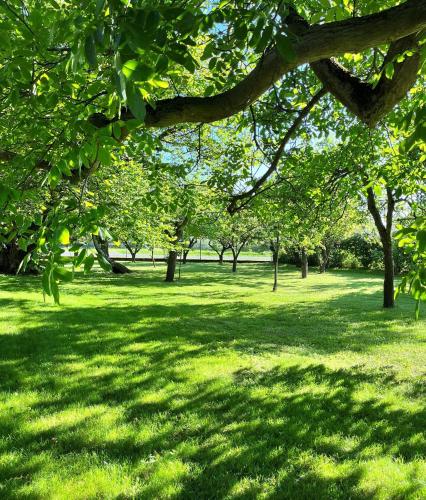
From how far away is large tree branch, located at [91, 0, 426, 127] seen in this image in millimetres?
2543

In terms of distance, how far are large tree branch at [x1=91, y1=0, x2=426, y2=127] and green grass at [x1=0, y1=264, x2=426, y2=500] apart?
3.03 meters

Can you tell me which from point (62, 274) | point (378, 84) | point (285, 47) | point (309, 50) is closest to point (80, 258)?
point (62, 274)

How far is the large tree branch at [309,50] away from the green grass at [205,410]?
119 inches

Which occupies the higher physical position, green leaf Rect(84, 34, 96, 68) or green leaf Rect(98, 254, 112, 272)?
green leaf Rect(84, 34, 96, 68)

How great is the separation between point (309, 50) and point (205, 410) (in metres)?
3.97

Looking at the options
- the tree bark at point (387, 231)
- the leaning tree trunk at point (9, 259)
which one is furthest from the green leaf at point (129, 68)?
the leaning tree trunk at point (9, 259)

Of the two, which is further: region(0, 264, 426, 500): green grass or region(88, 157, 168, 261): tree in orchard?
region(88, 157, 168, 261): tree in orchard

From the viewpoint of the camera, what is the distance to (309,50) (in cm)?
285

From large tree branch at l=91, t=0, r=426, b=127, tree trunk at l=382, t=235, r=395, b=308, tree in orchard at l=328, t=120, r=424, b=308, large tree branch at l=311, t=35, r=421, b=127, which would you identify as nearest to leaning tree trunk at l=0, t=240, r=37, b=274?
tree trunk at l=382, t=235, r=395, b=308

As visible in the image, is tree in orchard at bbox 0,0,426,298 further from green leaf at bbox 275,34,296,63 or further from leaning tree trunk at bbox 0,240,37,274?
leaning tree trunk at bbox 0,240,37,274

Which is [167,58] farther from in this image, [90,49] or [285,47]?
[90,49]

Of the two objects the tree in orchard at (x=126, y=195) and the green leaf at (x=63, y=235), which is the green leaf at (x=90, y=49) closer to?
the green leaf at (x=63, y=235)

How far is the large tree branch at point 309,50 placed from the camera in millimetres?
2543

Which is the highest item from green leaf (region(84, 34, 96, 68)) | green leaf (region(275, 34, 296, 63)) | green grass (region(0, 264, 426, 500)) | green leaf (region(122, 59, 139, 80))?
green leaf (region(275, 34, 296, 63))
